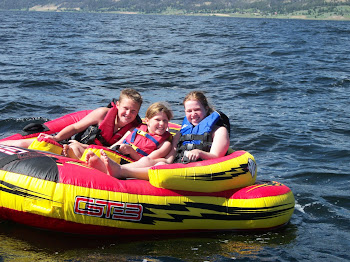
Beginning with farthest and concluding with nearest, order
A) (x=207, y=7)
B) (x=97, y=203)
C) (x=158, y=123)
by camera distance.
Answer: (x=207, y=7) < (x=158, y=123) < (x=97, y=203)

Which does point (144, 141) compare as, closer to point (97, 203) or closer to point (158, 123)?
point (158, 123)

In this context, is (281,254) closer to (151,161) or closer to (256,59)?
(151,161)

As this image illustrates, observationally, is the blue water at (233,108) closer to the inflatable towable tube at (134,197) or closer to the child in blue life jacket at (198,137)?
the inflatable towable tube at (134,197)

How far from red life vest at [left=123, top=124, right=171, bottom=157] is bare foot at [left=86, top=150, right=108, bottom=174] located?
0.65m

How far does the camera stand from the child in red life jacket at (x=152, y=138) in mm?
5156

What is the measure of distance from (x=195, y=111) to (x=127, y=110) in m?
0.76

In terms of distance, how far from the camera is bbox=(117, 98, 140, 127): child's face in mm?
5406

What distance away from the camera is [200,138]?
5.25 m

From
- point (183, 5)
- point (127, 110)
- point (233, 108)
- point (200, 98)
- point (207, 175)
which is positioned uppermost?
point (183, 5)

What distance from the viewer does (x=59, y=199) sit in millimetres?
4258

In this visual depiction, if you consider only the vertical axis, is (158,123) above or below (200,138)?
above

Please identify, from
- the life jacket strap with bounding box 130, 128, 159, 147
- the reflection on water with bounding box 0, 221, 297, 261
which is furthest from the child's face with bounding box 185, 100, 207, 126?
the reflection on water with bounding box 0, 221, 297, 261

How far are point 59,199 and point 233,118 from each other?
6288mm

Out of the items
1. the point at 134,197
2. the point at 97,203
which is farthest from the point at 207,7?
the point at 97,203
